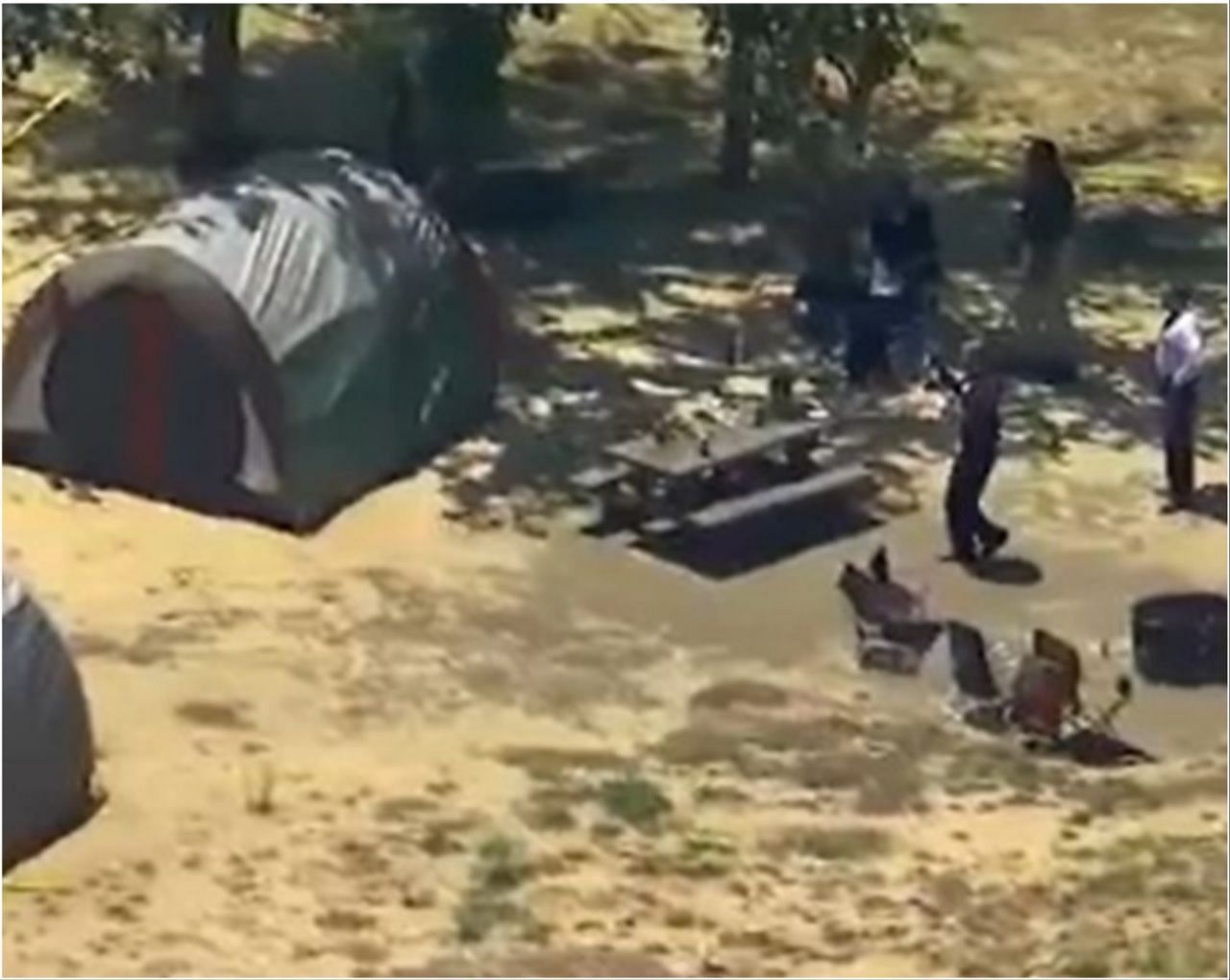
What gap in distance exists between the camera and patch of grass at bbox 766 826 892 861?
1520 cm

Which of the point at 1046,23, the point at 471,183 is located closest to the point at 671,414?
the point at 471,183

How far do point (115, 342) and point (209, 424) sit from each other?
2.11 ft

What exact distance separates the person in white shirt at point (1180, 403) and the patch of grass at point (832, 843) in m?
4.13

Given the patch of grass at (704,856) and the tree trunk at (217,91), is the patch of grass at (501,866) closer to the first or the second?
the patch of grass at (704,856)

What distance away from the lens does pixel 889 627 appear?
1697cm

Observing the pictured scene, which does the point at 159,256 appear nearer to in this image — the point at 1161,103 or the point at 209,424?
the point at 209,424

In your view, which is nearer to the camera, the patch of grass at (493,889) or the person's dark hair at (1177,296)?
the patch of grass at (493,889)

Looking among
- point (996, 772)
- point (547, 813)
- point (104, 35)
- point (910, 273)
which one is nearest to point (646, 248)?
point (910, 273)

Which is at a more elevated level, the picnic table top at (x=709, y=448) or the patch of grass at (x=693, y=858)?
the picnic table top at (x=709, y=448)

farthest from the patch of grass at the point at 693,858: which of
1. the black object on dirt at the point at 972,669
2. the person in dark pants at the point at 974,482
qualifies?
the person in dark pants at the point at 974,482

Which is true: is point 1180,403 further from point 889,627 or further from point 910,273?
point 889,627

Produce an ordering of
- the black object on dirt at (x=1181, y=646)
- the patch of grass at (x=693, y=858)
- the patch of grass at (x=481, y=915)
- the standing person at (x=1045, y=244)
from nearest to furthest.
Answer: the patch of grass at (x=481, y=915)
the patch of grass at (x=693, y=858)
the black object on dirt at (x=1181, y=646)
the standing person at (x=1045, y=244)

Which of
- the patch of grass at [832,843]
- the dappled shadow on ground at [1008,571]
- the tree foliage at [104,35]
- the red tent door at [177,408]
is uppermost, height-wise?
the tree foliage at [104,35]

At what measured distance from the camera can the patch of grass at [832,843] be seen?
15203 millimetres
